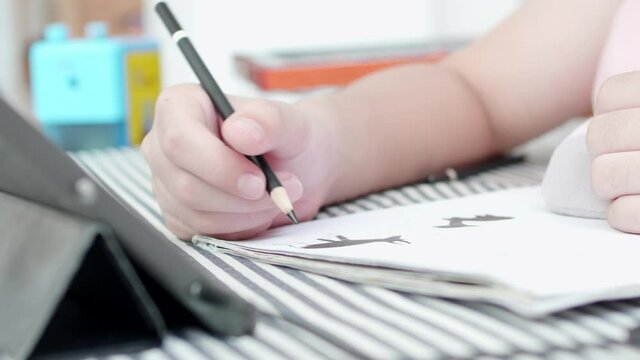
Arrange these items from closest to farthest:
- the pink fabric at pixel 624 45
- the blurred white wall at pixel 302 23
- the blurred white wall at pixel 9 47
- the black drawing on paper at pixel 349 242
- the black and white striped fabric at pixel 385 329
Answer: the black and white striped fabric at pixel 385 329 < the black drawing on paper at pixel 349 242 < the pink fabric at pixel 624 45 < the blurred white wall at pixel 9 47 < the blurred white wall at pixel 302 23

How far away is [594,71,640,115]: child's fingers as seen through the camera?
1.54 feet

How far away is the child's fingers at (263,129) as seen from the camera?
0.45 meters

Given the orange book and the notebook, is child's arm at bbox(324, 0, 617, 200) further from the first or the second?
the orange book

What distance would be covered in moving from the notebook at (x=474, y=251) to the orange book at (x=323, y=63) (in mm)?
439

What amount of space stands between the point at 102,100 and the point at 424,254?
2.23ft

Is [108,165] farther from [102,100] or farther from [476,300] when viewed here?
[476,300]

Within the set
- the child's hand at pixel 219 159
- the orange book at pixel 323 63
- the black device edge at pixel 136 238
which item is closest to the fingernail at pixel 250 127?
the child's hand at pixel 219 159

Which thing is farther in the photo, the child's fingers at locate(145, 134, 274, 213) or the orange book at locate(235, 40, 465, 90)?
the orange book at locate(235, 40, 465, 90)

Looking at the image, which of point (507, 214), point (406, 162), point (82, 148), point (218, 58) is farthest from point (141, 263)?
point (218, 58)

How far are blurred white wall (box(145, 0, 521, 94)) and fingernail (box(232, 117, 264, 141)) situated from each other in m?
1.13

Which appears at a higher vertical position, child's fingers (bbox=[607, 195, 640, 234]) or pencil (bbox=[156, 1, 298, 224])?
pencil (bbox=[156, 1, 298, 224])

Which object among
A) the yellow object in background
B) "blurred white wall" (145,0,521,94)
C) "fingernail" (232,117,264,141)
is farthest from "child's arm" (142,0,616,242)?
"blurred white wall" (145,0,521,94)

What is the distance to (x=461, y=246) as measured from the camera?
1.32 ft

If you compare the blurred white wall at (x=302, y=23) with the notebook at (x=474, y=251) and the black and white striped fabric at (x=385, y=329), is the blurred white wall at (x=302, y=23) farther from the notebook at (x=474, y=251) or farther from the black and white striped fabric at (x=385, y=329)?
the black and white striped fabric at (x=385, y=329)
